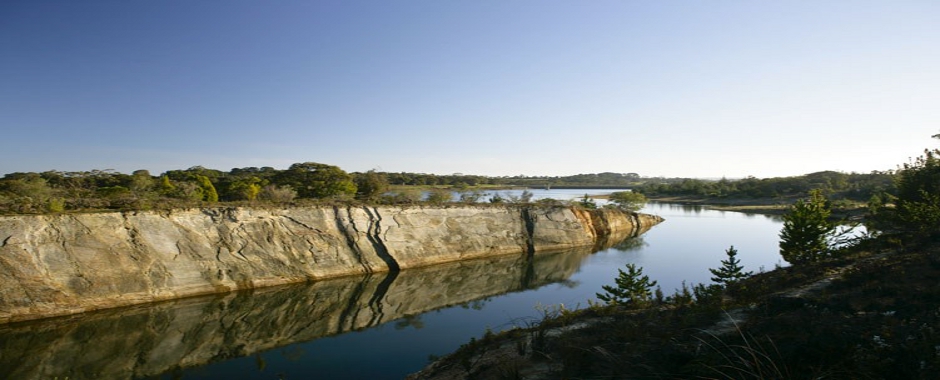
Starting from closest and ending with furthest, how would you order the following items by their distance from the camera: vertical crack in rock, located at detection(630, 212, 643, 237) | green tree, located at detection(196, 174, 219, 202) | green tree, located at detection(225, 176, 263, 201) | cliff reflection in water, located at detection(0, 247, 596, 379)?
1. cliff reflection in water, located at detection(0, 247, 596, 379)
2. green tree, located at detection(196, 174, 219, 202)
3. green tree, located at detection(225, 176, 263, 201)
4. vertical crack in rock, located at detection(630, 212, 643, 237)

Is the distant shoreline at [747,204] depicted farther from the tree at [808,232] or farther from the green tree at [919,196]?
the tree at [808,232]

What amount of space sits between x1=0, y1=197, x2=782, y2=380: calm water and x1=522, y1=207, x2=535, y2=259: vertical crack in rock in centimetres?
761

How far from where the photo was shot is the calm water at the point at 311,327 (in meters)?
12.8

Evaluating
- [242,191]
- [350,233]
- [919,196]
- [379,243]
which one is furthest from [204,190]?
[919,196]

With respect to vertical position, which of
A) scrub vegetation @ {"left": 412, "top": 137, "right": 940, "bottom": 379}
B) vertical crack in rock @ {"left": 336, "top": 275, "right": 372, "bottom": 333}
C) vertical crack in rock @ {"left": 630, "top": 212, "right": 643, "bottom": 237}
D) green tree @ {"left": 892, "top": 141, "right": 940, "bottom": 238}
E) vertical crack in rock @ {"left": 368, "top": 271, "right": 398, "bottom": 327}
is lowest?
vertical crack in rock @ {"left": 368, "top": 271, "right": 398, "bottom": 327}

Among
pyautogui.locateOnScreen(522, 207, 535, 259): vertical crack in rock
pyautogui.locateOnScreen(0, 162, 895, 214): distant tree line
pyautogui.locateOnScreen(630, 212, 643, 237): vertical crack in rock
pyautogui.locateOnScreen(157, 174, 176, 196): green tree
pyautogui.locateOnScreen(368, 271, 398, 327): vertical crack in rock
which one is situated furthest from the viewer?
pyautogui.locateOnScreen(630, 212, 643, 237): vertical crack in rock

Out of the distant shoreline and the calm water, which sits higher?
the distant shoreline

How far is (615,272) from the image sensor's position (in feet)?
93.1

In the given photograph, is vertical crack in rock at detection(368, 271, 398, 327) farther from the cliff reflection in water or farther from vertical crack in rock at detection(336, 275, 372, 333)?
vertical crack in rock at detection(336, 275, 372, 333)

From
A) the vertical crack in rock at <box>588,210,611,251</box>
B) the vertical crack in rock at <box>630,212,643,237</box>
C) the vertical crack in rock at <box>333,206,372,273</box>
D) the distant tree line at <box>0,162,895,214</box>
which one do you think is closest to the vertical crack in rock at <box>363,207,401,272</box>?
the vertical crack in rock at <box>333,206,372,273</box>

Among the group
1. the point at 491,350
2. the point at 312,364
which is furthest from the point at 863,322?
the point at 312,364

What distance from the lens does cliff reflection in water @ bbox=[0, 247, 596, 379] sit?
13102 mm

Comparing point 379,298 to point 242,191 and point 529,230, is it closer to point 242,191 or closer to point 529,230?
point 529,230

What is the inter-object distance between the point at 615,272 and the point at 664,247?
1215cm
